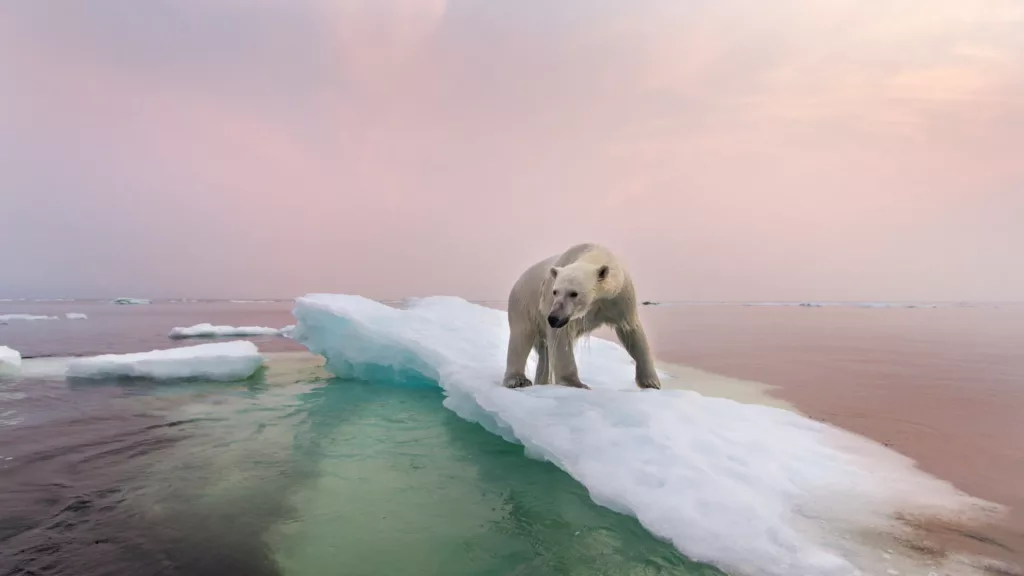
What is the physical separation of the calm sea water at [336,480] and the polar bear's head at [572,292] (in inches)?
58.8

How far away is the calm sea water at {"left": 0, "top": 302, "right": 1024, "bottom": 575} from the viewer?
3.02m

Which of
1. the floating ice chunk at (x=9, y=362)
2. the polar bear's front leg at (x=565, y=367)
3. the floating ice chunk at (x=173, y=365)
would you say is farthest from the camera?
the floating ice chunk at (x=9, y=362)

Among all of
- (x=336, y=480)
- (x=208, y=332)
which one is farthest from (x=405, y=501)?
(x=208, y=332)

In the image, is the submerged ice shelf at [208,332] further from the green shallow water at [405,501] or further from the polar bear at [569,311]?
the polar bear at [569,311]

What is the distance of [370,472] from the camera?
467 centimetres

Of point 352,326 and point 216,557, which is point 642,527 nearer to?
point 216,557

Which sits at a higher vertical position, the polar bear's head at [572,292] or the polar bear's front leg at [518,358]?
the polar bear's head at [572,292]

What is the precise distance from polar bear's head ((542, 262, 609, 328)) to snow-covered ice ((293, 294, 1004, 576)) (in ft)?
3.15

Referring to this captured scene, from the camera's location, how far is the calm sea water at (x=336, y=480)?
3.02m

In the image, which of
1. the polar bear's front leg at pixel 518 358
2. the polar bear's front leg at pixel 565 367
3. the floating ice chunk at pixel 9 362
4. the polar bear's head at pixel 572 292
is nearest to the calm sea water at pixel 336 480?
the polar bear's front leg at pixel 518 358

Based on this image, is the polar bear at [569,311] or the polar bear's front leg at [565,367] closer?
the polar bear at [569,311]

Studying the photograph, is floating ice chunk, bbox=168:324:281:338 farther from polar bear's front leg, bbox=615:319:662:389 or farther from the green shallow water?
polar bear's front leg, bbox=615:319:662:389

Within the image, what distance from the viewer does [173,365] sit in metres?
10.2

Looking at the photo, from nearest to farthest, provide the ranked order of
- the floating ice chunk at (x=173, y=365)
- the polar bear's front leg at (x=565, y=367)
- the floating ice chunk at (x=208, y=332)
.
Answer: the polar bear's front leg at (x=565, y=367) → the floating ice chunk at (x=173, y=365) → the floating ice chunk at (x=208, y=332)
